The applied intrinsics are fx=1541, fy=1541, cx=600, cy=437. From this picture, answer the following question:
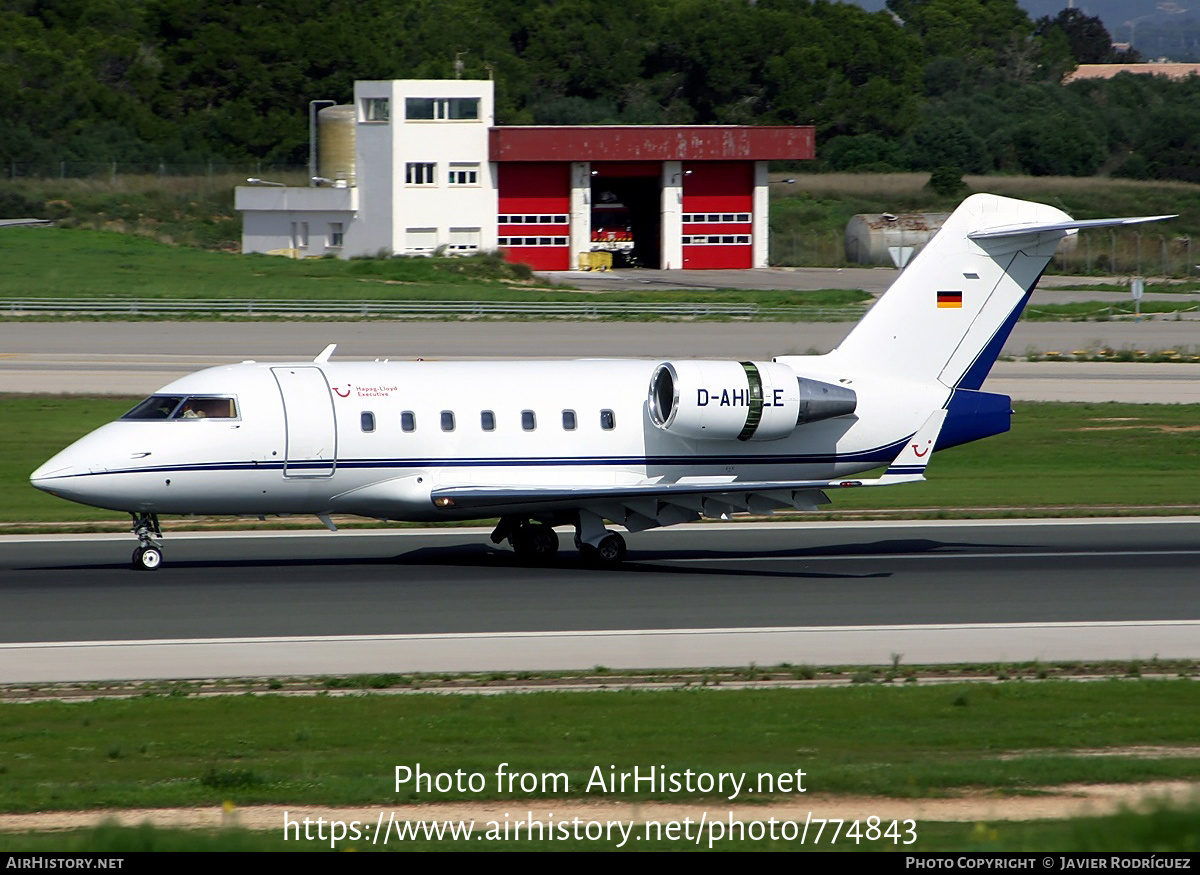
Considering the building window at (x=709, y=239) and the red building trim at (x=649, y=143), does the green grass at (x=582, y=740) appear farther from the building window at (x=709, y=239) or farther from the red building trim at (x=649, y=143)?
the building window at (x=709, y=239)

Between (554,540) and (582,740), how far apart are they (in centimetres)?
1079

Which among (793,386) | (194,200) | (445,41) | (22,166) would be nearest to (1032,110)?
(445,41)

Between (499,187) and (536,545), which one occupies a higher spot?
(499,187)

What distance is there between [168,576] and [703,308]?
162ft

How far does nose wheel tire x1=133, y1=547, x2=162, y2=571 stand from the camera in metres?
23.5

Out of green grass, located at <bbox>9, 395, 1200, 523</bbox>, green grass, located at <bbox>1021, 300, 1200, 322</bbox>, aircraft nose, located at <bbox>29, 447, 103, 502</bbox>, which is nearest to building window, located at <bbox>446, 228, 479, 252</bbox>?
green grass, located at <bbox>1021, 300, 1200, 322</bbox>

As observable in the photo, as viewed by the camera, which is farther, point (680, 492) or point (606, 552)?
point (606, 552)

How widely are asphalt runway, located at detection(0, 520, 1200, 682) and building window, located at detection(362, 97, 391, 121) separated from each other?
67850mm

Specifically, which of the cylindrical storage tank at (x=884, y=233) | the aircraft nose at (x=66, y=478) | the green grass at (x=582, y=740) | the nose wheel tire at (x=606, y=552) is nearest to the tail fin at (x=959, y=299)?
the nose wheel tire at (x=606, y=552)

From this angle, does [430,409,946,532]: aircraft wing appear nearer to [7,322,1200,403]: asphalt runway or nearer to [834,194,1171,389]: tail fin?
[834,194,1171,389]: tail fin

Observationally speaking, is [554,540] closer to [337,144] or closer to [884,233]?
[337,144]

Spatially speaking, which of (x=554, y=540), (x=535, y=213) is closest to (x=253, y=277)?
(x=535, y=213)

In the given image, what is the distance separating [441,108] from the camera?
9338 cm

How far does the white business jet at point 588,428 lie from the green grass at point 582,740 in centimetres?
714
